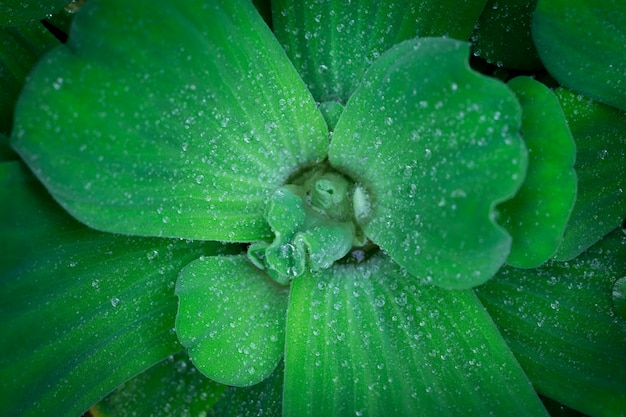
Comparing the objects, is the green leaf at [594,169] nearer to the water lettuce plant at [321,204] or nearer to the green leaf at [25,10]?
the water lettuce plant at [321,204]

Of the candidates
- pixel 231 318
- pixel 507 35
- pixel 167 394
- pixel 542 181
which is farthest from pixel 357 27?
pixel 167 394

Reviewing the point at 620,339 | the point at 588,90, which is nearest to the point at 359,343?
the point at 620,339

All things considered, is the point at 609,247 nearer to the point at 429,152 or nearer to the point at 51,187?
the point at 429,152

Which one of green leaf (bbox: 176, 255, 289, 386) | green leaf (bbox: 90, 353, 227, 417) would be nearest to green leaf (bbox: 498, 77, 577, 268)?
green leaf (bbox: 176, 255, 289, 386)

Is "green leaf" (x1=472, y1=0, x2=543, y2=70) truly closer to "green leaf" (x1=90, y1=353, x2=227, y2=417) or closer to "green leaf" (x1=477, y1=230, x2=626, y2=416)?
"green leaf" (x1=477, y1=230, x2=626, y2=416)

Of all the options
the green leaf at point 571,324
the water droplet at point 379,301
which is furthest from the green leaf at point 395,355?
the green leaf at point 571,324

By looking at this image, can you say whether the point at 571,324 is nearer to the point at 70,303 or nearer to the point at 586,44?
the point at 586,44

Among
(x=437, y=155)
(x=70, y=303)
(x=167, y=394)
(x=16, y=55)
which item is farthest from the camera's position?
(x=167, y=394)

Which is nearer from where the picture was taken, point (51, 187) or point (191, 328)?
point (51, 187)
